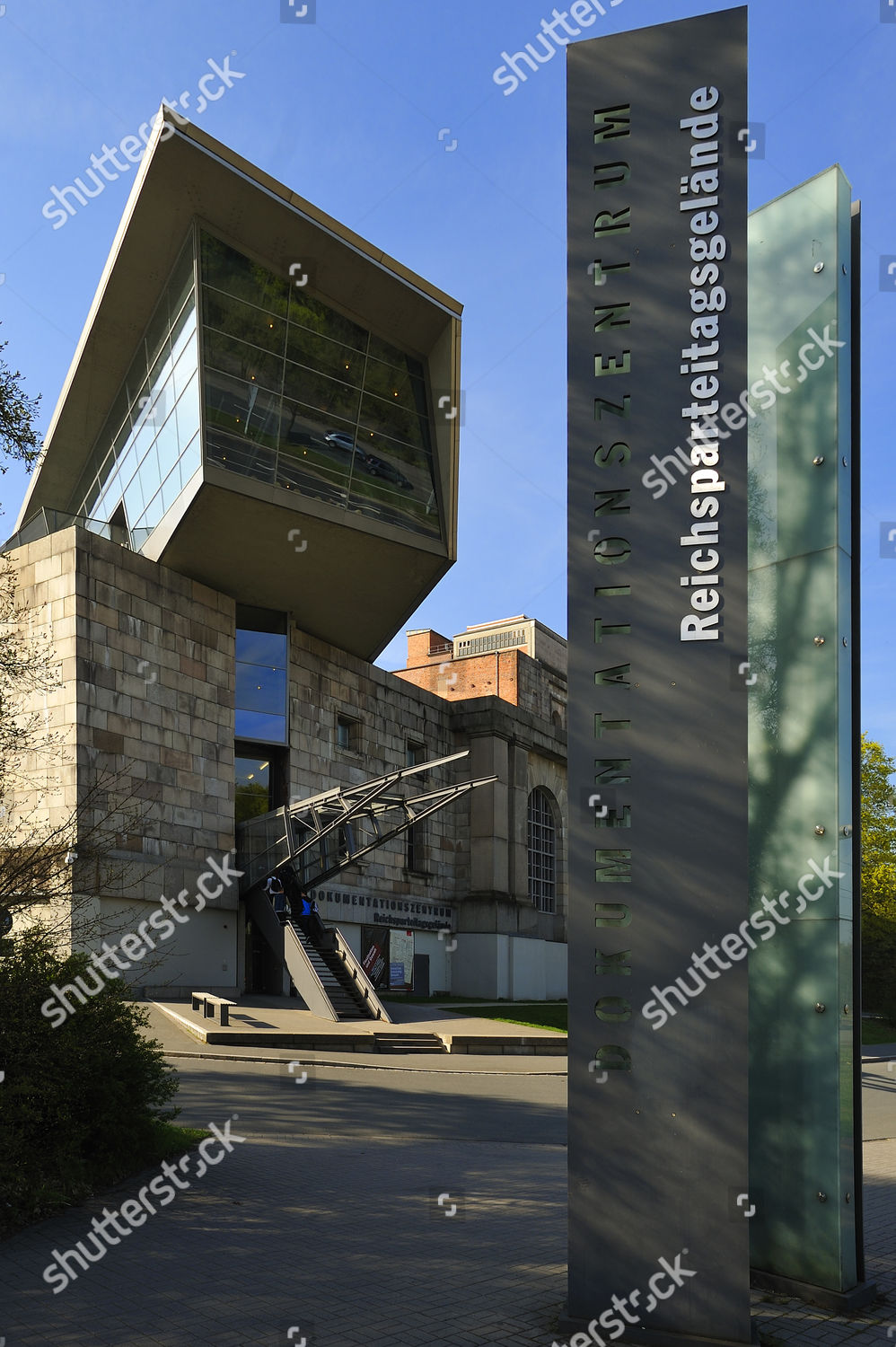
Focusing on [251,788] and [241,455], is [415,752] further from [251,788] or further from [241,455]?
[241,455]

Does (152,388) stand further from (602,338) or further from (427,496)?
(602,338)

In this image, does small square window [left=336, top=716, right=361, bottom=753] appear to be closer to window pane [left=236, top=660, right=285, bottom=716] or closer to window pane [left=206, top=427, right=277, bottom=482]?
window pane [left=236, top=660, right=285, bottom=716]

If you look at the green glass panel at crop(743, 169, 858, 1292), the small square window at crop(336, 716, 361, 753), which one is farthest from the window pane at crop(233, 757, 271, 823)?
the green glass panel at crop(743, 169, 858, 1292)

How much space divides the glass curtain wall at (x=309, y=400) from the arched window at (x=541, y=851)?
18207 millimetres

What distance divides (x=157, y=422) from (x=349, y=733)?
40.5 ft

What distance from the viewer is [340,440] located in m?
32.0

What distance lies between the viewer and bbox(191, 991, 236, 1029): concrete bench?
21.6 metres

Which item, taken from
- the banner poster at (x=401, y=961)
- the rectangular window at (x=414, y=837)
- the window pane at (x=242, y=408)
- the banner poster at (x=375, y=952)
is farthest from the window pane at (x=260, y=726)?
the banner poster at (x=401, y=961)

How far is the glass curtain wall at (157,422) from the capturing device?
29156 millimetres

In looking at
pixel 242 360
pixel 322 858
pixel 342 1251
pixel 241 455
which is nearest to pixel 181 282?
pixel 242 360

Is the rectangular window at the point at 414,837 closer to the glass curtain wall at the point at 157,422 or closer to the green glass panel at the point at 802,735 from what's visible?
the glass curtain wall at the point at 157,422

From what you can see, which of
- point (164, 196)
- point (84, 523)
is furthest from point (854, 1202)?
point (164, 196)

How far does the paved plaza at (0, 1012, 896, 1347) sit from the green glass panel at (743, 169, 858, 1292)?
0.76m

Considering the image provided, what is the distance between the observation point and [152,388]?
106 ft
